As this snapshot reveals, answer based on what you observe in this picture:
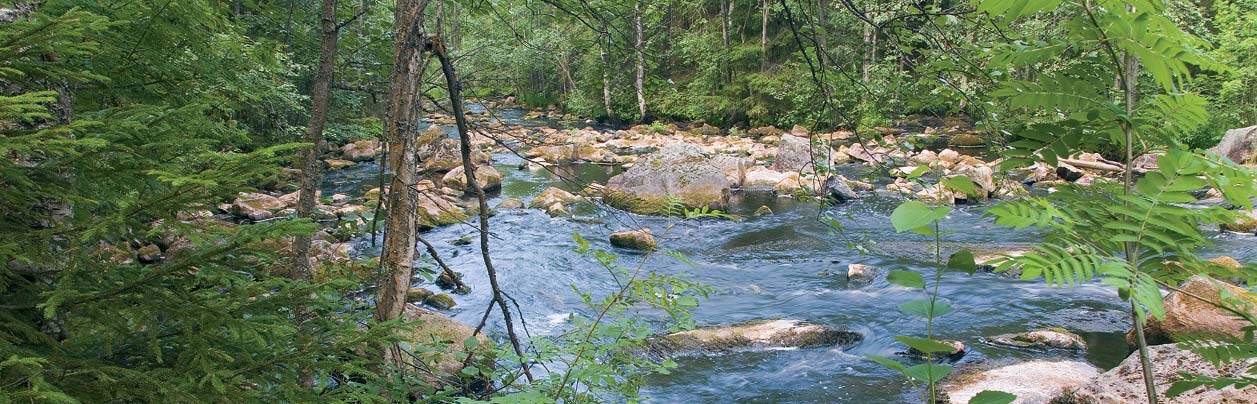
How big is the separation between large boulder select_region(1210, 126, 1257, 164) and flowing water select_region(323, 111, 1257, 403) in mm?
7164

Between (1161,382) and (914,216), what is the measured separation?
3502mm

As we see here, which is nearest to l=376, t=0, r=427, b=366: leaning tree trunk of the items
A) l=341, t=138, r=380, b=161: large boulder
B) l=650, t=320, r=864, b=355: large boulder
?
l=650, t=320, r=864, b=355: large boulder

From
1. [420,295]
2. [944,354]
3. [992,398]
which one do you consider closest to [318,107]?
[992,398]

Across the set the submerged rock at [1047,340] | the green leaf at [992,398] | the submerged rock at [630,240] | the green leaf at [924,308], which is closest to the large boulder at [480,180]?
the submerged rock at [630,240]

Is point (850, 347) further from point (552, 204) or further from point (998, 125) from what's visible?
point (552, 204)

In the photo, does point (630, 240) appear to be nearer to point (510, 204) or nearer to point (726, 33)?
point (510, 204)

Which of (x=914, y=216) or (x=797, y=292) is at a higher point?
(x=914, y=216)

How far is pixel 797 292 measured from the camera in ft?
27.6

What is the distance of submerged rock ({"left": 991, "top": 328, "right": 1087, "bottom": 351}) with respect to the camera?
6.26 meters

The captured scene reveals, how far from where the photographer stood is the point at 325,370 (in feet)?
6.97

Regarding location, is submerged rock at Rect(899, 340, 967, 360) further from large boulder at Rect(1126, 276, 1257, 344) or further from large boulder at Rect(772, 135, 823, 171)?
large boulder at Rect(772, 135, 823, 171)

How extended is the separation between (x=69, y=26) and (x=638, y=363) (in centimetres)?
207

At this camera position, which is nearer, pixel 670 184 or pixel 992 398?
pixel 992 398

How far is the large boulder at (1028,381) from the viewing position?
470 cm
